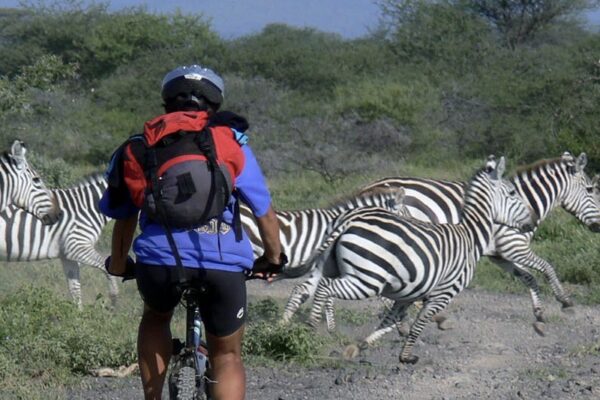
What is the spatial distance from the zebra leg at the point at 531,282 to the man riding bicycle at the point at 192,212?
16.7ft

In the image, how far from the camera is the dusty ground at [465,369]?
643 centimetres

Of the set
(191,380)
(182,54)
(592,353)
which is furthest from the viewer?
(182,54)

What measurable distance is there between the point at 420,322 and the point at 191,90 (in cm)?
357

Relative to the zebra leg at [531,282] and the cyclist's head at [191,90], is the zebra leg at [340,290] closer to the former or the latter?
the zebra leg at [531,282]

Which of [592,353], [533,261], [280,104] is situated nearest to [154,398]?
[592,353]

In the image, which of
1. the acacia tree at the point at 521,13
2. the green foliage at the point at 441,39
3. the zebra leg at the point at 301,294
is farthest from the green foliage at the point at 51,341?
the acacia tree at the point at 521,13

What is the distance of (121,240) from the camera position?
15.9 feet

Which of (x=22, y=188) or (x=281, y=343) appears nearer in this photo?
(x=281, y=343)

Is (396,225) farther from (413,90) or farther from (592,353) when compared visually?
(413,90)

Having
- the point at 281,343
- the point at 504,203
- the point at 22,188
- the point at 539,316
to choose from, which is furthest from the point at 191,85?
the point at 539,316

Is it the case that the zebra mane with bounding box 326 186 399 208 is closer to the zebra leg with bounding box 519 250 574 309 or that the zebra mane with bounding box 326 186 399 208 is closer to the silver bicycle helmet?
the zebra leg with bounding box 519 250 574 309

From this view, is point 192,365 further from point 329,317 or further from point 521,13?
point 521,13

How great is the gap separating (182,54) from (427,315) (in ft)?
75.3

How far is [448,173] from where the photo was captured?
19.8 m
